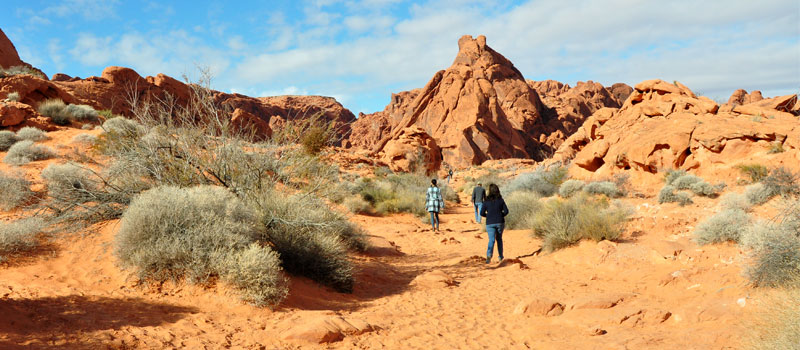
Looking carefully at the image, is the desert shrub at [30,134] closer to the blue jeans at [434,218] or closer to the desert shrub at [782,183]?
the blue jeans at [434,218]

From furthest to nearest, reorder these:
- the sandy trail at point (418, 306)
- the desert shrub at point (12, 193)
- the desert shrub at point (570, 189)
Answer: the desert shrub at point (570, 189) < the desert shrub at point (12, 193) < the sandy trail at point (418, 306)

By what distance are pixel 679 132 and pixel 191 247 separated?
55.7 feet

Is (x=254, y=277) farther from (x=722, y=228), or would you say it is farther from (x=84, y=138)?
(x=84, y=138)

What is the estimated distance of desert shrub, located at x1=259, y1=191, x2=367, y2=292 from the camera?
6.42m

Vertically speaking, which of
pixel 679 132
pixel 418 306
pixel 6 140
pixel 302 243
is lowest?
pixel 418 306

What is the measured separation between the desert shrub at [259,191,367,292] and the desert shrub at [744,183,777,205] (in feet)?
33.8

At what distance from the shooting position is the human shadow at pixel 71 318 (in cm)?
337

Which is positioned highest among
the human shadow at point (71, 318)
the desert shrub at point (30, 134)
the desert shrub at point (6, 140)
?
the desert shrub at point (30, 134)

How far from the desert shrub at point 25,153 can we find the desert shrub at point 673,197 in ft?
60.3

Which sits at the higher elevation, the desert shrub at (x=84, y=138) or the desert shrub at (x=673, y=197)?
the desert shrub at (x=84, y=138)

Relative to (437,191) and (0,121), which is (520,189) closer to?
(437,191)

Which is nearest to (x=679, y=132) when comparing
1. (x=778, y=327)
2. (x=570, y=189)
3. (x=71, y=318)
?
(x=570, y=189)

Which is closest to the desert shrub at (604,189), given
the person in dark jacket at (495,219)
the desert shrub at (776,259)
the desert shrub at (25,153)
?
the person in dark jacket at (495,219)

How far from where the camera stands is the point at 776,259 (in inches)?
197
